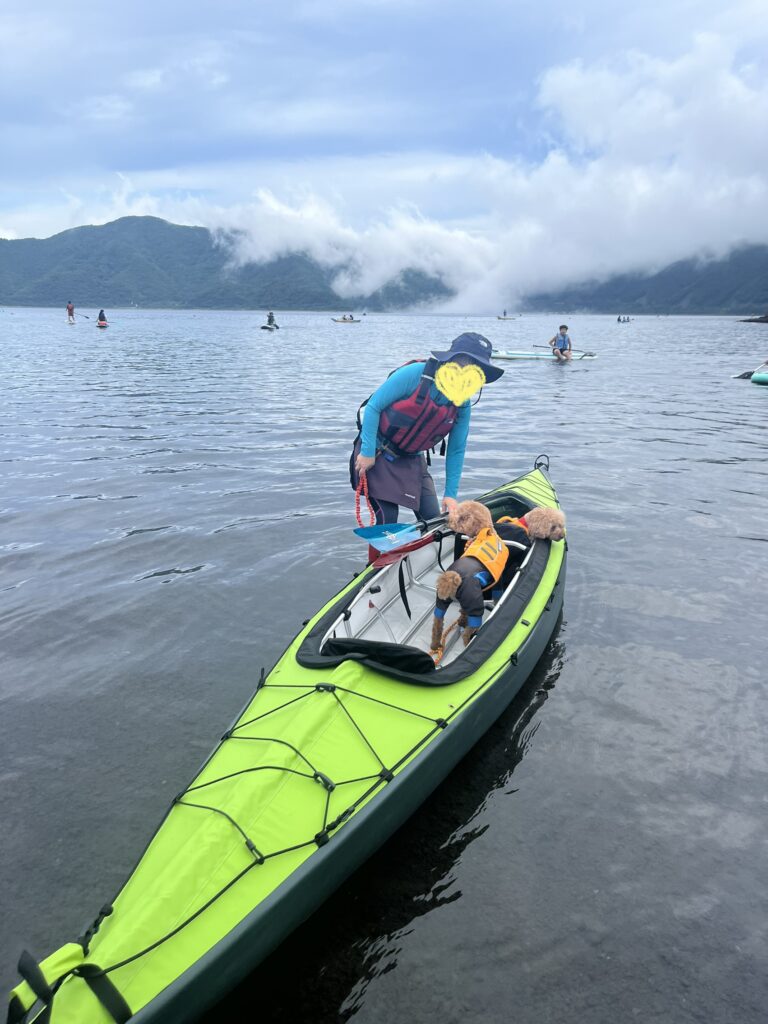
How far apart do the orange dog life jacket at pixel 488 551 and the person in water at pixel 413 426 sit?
1.35 feet

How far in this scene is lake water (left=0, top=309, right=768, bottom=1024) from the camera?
139 inches

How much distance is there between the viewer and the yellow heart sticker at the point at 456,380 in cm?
593

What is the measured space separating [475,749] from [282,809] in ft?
6.97

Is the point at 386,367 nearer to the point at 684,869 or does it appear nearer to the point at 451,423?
the point at 451,423

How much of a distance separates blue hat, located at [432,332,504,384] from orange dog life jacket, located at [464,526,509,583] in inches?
58.3

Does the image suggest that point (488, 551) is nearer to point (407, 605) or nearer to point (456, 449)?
point (407, 605)

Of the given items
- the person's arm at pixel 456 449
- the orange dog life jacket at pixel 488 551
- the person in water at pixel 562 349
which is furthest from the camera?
the person in water at pixel 562 349

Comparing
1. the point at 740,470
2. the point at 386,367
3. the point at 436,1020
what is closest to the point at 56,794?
the point at 436,1020

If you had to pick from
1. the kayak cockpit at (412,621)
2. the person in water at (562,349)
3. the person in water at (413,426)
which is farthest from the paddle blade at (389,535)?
the person in water at (562,349)

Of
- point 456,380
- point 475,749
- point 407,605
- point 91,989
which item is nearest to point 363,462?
point 456,380

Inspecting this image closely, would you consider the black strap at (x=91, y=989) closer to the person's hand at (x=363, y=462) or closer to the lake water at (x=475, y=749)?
the lake water at (x=475, y=749)

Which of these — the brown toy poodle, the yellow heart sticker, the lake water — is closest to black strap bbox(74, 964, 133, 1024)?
the lake water

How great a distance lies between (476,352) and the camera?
6.03 m

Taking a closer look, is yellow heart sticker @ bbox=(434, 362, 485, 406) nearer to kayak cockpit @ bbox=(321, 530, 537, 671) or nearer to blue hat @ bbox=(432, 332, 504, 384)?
blue hat @ bbox=(432, 332, 504, 384)
